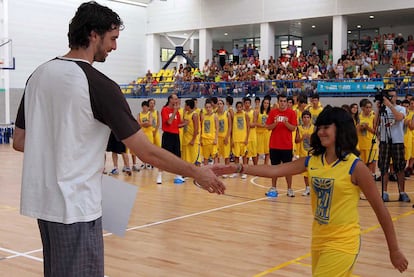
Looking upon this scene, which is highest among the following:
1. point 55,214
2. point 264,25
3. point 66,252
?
point 264,25

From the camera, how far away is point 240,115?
44.4 feet

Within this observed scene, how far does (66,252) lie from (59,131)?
20.1 inches

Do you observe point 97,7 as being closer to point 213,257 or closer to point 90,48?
point 90,48

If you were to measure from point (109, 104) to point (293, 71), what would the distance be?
2298cm

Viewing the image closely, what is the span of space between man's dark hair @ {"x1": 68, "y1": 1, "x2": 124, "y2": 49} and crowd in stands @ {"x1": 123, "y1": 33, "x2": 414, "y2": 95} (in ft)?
59.7

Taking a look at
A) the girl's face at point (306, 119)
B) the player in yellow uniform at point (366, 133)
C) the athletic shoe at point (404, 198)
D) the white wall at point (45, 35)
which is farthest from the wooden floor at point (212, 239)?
the white wall at point (45, 35)

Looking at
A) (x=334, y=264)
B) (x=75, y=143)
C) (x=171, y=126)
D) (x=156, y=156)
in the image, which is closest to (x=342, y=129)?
(x=334, y=264)

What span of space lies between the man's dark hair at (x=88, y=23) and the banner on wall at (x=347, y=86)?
59.2ft

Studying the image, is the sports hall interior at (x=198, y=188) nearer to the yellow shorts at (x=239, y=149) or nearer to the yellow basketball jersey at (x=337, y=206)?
the yellow shorts at (x=239, y=149)

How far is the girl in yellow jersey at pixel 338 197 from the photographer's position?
10.4 ft

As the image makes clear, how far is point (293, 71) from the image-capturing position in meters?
24.7

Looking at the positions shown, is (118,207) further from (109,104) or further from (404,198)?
(404,198)

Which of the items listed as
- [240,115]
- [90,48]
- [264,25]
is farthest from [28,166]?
[264,25]

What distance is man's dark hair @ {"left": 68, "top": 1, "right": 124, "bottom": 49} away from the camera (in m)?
2.37
